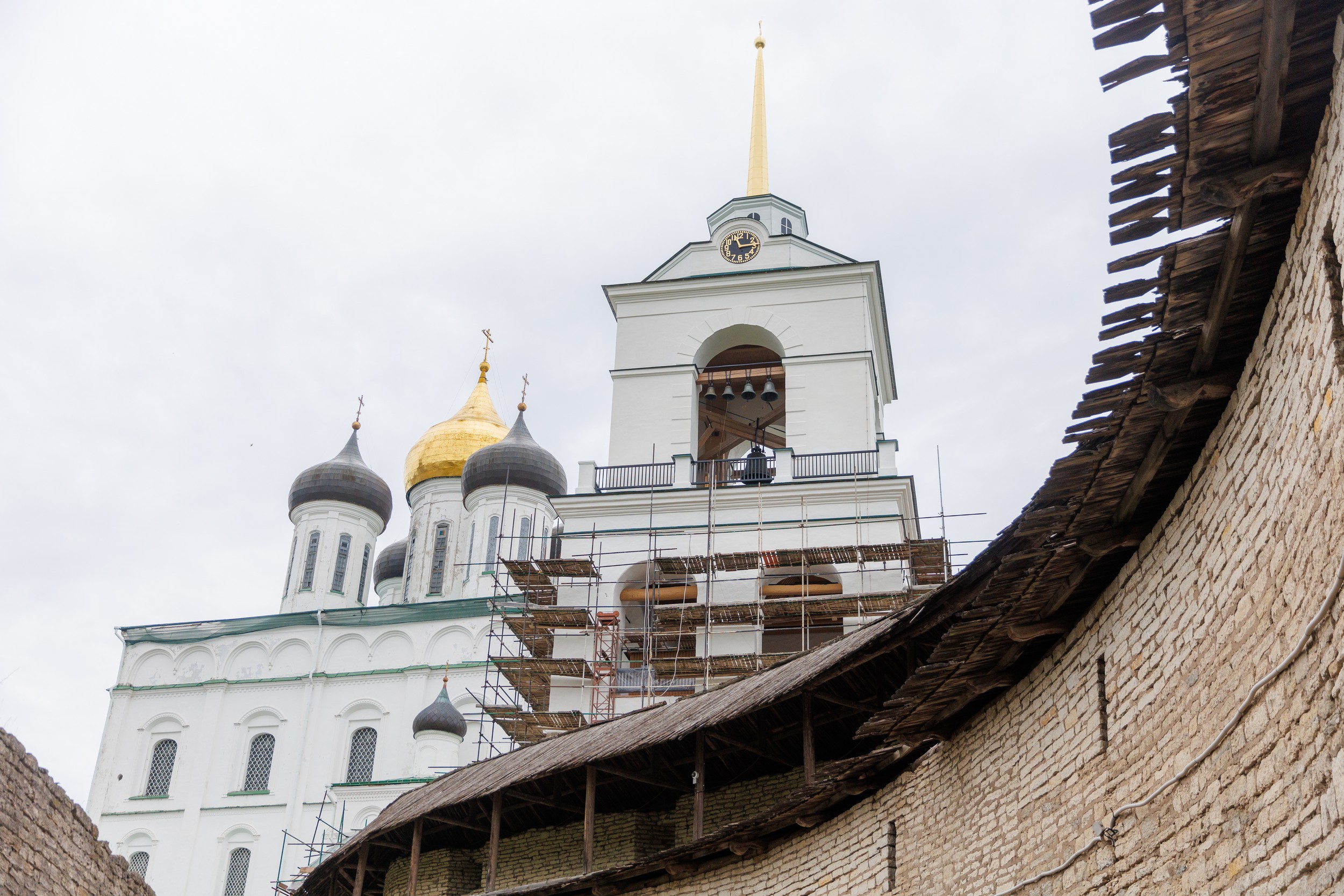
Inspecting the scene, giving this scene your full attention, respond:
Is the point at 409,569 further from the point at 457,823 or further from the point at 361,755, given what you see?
the point at 457,823

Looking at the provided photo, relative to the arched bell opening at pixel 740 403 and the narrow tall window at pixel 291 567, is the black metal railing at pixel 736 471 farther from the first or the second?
the narrow tall window at pixel 291 567

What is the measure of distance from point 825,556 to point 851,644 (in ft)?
32.0

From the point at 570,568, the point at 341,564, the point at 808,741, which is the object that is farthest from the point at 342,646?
the point at 808,741

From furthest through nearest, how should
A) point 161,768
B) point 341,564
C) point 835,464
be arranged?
point 341,564 → point 161,768 → point 835,464

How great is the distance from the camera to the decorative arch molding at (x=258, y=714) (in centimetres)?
3328

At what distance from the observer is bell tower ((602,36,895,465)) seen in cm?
2288

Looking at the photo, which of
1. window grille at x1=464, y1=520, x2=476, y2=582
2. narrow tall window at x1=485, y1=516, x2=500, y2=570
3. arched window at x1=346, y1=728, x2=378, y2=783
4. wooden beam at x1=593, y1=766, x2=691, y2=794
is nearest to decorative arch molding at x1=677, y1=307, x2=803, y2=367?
wooden beam at x1=593, y1=766, x2=691, y2=794

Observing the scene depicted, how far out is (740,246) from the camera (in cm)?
2497

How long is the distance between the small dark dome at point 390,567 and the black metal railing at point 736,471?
65.7ft

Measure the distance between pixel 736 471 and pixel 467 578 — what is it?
45.0 feet

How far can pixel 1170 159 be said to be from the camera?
5406mm

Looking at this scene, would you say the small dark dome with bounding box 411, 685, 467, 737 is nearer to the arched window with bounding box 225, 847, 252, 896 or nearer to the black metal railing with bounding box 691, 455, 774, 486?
the arched window with bounding box 225, 847, 252, 896

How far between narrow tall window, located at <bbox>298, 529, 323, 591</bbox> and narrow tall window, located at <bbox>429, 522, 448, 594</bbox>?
2.98 meters

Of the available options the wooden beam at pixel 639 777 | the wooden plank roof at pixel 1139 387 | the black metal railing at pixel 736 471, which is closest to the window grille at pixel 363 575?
the black metal railing at pixel 736 471
